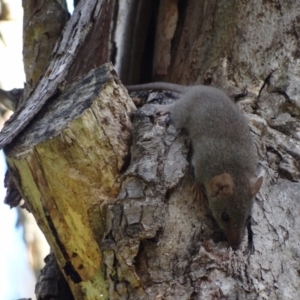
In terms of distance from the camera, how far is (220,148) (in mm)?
4105

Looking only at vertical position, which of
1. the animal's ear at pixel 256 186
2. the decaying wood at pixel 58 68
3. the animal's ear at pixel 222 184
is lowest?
the animal's ear at pixel 222 184

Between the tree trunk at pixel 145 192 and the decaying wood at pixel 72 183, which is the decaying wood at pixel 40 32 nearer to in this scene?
the tree trunk at pixel 145 192

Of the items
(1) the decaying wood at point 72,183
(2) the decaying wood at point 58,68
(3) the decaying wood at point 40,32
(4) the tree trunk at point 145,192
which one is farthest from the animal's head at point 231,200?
(3) the decaying wood at point 40,32

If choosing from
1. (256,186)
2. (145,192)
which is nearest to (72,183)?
(145,192)

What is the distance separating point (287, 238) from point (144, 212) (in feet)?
2.65

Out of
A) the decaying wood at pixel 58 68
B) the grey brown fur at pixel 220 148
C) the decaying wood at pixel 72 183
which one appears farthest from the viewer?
the grey brown fur at pixel 220 148

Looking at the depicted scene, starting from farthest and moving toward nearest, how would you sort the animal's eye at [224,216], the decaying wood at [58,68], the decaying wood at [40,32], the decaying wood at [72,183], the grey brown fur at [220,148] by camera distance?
the decaying wood at [40,32] < the grey brown fur at [220,148] < the animal's eye at [224,216] < the decaying wood at [58,68] < the decaying wood at [72,183]

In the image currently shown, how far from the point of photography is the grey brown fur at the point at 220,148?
12.0 feet

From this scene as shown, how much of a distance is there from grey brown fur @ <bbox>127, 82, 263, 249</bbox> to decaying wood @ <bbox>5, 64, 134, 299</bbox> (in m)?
0.67

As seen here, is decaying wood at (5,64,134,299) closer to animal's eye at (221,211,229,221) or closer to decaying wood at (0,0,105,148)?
decaying wood at (0,0,105,148)

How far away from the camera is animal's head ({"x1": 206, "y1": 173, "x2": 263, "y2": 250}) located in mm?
3393

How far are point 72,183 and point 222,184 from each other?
44.1 inches

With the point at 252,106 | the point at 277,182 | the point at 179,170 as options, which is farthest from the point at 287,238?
the point at 252,106

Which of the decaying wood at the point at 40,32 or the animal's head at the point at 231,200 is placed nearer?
the animal's head at the point at 231,200
